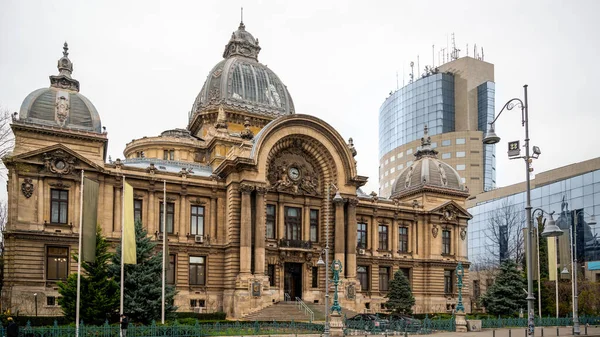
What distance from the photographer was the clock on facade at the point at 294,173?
56.3 metres

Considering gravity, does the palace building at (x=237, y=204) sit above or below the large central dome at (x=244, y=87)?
below

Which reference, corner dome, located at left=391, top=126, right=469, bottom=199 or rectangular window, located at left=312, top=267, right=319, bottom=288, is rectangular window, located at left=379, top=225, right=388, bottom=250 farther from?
rectangular window, located at left=312, top=267, right=319, bottom=288

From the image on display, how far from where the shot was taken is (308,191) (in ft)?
186

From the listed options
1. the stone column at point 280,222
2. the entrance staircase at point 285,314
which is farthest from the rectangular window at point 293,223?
the entrance staircase at point 285,314

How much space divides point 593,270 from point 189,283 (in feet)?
176

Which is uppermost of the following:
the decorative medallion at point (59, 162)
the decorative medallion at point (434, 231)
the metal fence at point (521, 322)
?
the decorative medallion at point (59, 162)

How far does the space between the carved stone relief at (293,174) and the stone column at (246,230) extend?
312 centimetres

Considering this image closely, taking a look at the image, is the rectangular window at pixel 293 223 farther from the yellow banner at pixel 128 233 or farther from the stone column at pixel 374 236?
the yellow banner at pixel 128 233

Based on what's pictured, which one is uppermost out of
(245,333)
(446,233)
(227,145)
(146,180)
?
(227,145)

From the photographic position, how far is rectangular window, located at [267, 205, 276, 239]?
54.8m

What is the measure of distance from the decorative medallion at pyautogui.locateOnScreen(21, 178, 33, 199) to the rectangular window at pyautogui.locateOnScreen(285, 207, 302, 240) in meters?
21.6

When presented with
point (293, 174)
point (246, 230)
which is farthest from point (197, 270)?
point (293, 174)

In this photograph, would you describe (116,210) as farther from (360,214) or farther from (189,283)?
(360,214)

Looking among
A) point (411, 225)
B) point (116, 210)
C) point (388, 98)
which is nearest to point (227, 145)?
point (116, 210)
